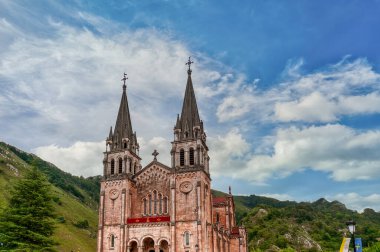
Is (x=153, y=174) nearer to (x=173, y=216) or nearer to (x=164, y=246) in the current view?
(x=173, y=216)

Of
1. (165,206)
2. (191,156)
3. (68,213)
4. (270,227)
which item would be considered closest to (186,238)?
(165,206)

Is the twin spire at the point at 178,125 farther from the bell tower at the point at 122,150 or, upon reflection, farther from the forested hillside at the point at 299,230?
the forested hillside at the point at 299,230

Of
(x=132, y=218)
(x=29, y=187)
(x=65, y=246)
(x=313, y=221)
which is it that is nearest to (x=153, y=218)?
(x=132, y=218)

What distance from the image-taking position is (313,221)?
125 metres

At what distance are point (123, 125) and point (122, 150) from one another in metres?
4.50

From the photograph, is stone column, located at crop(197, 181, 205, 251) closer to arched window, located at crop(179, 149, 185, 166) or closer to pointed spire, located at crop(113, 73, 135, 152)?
arched window, located at crop(179, 149, 185, 166)

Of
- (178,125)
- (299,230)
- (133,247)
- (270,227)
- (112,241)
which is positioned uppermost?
(178,125)

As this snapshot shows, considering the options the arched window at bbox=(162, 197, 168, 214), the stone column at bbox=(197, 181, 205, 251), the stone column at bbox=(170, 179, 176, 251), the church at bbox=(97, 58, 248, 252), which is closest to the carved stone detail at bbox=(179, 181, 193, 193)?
the church at bbox=(97, 58, 248, 252)

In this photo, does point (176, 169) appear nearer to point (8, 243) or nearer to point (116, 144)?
point (116, 144)

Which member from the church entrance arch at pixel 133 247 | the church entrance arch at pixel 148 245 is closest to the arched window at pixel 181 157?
the church entrance arch at pixel 148 245

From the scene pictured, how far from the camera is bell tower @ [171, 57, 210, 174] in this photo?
56031 mm

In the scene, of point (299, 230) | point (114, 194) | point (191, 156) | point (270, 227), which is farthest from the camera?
point (270, 227)

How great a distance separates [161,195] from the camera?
2274 inches

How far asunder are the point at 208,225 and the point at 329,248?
6232cm
